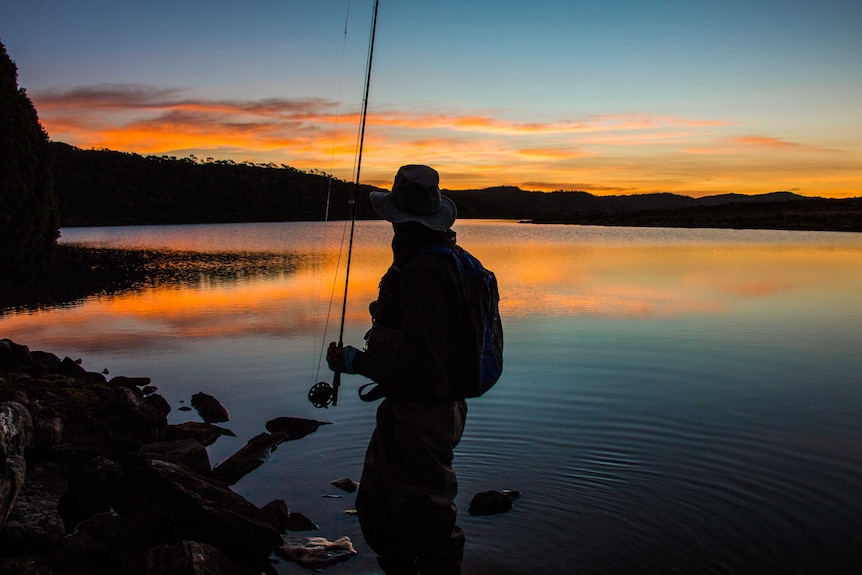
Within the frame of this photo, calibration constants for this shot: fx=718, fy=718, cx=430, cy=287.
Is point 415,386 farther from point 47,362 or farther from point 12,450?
point 47,362

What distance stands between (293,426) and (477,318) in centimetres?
534

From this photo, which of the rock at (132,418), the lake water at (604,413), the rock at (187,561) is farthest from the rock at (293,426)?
the rock at (187,561)

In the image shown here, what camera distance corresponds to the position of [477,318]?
3.67 meters

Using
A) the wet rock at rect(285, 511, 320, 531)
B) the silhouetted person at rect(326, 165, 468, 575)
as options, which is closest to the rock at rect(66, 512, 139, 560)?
the wet rock at rect(285, 511, 320, 531)

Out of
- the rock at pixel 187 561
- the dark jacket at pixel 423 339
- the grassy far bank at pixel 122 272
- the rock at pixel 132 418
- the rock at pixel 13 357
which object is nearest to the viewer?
the dark jacket at pixel 423 339

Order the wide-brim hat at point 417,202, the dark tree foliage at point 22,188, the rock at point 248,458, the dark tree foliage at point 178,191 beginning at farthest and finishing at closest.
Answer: the dark tree foliage at point 178,191 → the dark tree foliage at point 22,188 → the rock at point 248,458 → the wide-brim hat at point 417,202

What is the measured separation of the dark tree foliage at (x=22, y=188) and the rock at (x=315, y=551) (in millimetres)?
9009

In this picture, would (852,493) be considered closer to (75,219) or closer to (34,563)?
(34,563)

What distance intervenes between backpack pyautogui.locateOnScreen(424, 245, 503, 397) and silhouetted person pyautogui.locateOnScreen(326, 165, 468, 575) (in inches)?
1.9

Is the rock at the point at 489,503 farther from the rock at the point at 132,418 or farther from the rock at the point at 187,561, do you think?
the rock at the point at 132,418

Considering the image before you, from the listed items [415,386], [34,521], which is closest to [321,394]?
[415,386]

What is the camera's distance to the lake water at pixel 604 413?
554 centimetres

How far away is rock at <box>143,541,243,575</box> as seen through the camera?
4.22 meters

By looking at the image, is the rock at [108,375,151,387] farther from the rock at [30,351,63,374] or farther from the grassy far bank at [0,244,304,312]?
the grassy far bank at [0,244,304,312]
